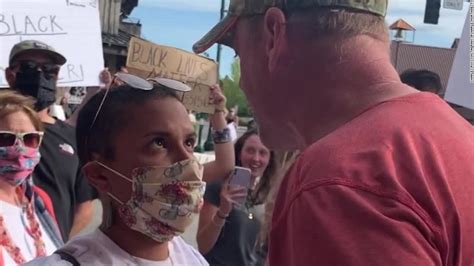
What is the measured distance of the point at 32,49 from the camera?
442cm

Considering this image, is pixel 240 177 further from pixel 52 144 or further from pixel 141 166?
pixel 141 166

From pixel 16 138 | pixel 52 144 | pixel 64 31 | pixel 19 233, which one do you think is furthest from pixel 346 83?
pixel 64 31

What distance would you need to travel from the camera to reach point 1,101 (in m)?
3.56

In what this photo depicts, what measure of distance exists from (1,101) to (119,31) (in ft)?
62.4

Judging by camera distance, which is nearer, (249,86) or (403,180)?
(403,180)

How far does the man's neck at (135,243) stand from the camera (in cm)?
234

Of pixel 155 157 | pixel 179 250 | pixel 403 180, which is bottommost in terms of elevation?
pixel 179 250

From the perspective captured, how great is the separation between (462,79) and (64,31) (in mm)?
2395

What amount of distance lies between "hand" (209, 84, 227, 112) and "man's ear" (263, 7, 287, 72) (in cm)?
293

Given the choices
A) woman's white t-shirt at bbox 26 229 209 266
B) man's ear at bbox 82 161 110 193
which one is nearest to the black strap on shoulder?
woman's white t-shirt at bbox 26 229 209 266

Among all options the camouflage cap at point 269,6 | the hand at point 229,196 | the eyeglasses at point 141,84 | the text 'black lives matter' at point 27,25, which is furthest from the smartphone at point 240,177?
the camouflage cap at point 269,6

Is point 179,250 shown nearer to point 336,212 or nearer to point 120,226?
point 120,226

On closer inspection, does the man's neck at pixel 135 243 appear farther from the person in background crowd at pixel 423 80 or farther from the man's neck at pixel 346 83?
the person in background crowd at pixel 423 80

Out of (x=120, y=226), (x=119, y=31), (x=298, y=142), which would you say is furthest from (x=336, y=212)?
(x=119, y=31)
